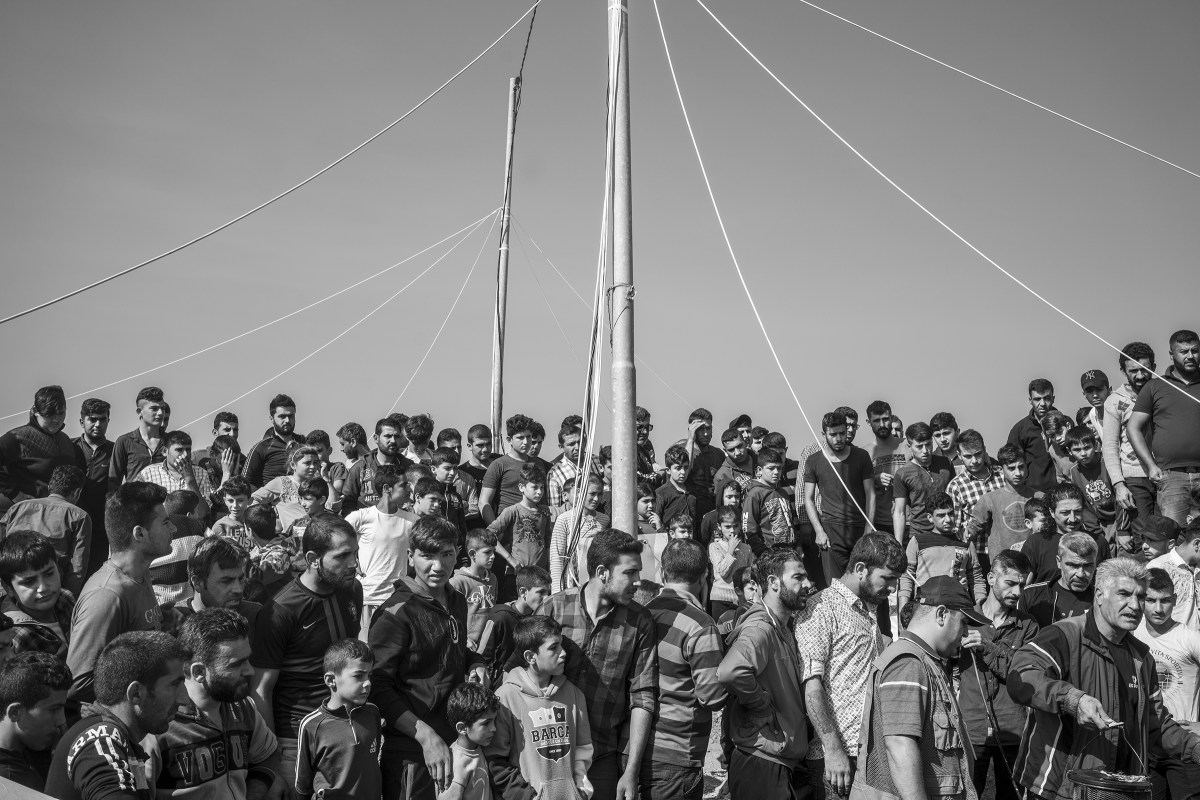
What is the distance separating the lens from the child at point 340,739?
466 centimetres

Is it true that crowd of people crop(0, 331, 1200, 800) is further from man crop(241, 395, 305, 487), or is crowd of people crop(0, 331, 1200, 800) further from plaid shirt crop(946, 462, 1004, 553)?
man crop(241, 395, 305, 487)

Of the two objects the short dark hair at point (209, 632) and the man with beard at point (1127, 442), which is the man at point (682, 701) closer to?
the short dark hair at point (209, 632)

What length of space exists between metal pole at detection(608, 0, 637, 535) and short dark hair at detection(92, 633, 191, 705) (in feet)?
10.2

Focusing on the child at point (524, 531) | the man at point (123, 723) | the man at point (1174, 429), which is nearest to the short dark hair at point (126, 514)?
the man at point (123, 723)

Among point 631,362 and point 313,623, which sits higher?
point 631,362

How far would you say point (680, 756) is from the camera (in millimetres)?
5383

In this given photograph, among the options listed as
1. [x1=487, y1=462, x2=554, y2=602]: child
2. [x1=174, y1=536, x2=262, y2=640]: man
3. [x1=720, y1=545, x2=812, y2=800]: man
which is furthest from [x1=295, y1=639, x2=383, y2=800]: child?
[x1=487, y1=462, x2=554, y2=602]: child

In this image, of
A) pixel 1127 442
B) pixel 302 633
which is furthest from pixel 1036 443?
pixel 302 633

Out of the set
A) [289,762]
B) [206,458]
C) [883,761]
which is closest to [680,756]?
[883,761]

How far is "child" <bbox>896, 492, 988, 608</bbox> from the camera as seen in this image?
8141 mm

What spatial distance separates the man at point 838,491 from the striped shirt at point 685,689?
438cm

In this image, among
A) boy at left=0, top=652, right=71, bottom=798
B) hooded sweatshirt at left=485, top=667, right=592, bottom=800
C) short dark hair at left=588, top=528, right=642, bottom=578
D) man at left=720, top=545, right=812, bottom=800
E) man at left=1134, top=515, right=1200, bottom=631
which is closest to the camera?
boy at left=0, top=652, right=71, bottom=798

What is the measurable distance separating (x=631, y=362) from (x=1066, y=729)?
3153 mm

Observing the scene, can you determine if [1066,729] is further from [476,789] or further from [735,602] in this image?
[735,602]
